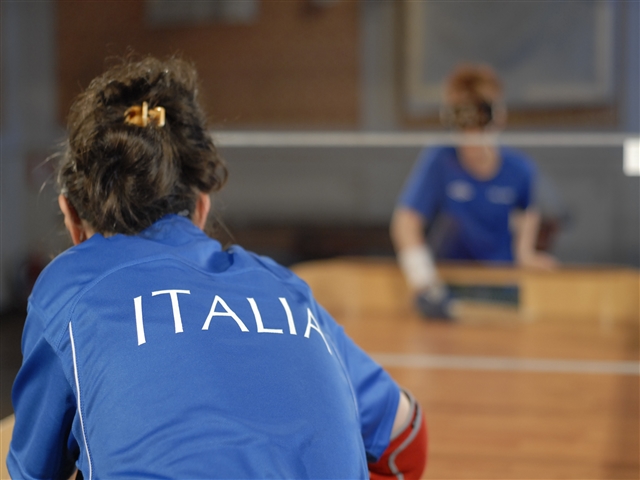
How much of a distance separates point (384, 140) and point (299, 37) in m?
0.69

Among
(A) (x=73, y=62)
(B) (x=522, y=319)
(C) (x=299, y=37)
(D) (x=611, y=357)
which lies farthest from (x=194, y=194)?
(C) (x=299, y=37)

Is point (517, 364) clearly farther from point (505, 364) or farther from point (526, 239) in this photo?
point (526, 239)

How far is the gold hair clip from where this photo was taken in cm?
66

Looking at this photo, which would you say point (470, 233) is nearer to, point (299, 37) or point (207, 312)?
point (207, 312)

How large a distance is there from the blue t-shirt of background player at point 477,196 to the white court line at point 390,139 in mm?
1353

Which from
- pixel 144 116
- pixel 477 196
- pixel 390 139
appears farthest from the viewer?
pixel 390 139

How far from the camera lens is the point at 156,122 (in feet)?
2.18

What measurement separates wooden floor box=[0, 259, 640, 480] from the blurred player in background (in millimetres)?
97

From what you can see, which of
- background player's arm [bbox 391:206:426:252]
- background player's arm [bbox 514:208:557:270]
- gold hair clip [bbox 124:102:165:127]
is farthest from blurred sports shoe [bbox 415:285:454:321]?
gold hair clip [bbox 124:102:165:127]

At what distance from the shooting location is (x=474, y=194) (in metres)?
2.20

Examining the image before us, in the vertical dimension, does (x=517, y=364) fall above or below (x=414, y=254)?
below

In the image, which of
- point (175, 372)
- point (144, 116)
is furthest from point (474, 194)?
point (175, 372)

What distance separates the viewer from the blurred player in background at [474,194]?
218cm

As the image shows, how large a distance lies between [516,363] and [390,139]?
8.73ft
